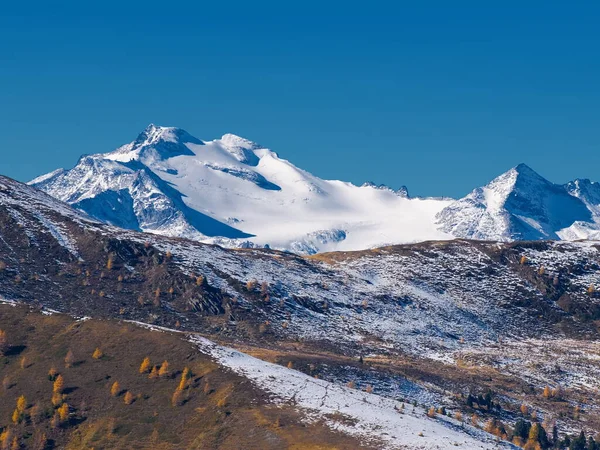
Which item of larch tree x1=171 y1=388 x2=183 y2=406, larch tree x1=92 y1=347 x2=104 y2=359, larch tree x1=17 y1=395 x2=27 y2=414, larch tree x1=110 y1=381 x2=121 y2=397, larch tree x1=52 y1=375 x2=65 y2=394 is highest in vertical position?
larch tree x1=92 y1=347 x2=104 y2=359

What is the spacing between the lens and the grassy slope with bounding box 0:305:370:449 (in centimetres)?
13738

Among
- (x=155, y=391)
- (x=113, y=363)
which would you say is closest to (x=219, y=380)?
(x=155, y=391)

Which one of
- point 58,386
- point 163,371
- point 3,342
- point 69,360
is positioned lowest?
point 58,386

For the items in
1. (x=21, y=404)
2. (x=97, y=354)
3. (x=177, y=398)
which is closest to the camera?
(x=177, y=398)

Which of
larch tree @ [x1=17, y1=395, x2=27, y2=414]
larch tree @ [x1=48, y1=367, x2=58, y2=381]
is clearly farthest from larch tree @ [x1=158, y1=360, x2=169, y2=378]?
larch tree @ [x1=17, y1=395, x2=27, y2=414]

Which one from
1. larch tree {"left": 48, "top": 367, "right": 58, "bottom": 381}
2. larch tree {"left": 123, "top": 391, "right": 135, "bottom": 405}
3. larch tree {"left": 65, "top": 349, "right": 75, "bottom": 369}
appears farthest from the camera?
larch tree {"left": 65, "top": 349, "right": 75, "bottom": 369}

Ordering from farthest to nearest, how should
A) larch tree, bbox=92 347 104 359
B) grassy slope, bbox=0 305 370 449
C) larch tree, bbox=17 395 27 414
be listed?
larch tree, bbox=92 347 104 359, larch tree, bbox=17 395 27 414, grassy slope, bbox=0 305 370 449

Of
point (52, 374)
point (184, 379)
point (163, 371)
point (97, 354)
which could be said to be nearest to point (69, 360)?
point (97, 354)

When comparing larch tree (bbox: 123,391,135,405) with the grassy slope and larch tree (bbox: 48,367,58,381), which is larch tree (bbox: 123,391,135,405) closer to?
the grassy slope

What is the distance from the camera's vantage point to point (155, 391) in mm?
154375

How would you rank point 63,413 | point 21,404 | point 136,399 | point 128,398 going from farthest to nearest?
point 21,404 → point 136,399 → point 128,398 → point 63,413

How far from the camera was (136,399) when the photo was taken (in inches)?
6019

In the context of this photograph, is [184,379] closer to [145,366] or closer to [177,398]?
[177,398]

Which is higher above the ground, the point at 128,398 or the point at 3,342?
the point at 3,342
